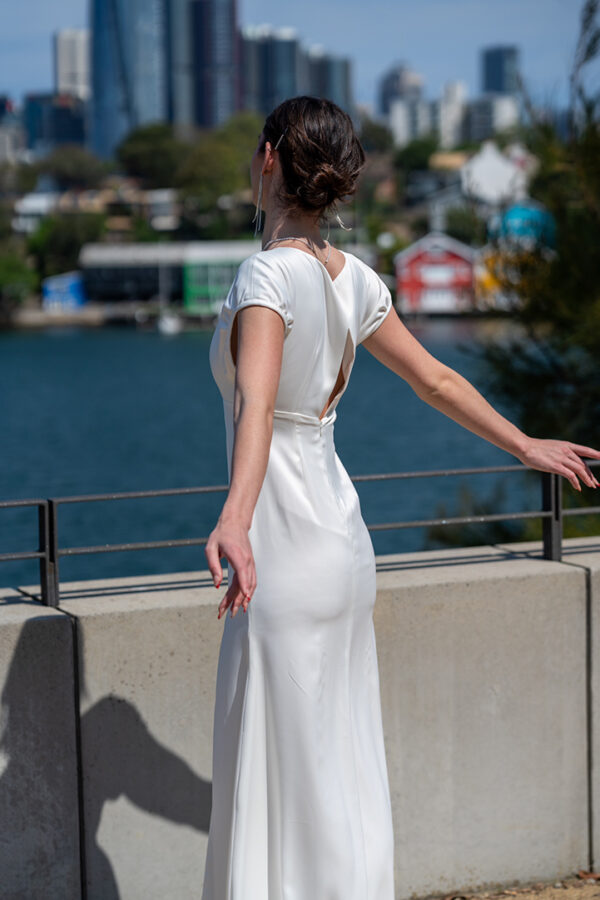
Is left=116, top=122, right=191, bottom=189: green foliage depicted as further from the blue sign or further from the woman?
the woman

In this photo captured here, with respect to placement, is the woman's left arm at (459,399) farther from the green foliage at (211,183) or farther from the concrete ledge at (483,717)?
the green foliage at (211,183)

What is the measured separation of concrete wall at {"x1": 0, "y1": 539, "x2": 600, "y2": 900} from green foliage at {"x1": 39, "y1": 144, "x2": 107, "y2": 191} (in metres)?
171

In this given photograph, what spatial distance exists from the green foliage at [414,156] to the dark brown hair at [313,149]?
541ft

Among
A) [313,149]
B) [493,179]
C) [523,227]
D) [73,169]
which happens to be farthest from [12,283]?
[313,149]

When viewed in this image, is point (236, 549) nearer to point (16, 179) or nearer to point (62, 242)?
point (62, 242)

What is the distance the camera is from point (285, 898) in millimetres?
2334

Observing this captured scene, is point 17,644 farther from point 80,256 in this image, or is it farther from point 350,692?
point 80,256

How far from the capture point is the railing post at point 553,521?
3672 millimetres

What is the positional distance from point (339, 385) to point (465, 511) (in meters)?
6.70

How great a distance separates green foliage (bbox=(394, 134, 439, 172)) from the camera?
162250 millimetres

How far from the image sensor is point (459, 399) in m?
2.50

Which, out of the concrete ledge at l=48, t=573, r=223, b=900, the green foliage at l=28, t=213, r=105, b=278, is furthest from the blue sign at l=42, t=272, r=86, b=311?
the concrete ledge at l=48, t=573, r=223, b=900

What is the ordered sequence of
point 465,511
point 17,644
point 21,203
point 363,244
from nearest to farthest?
point 17,644
point 465,511
point 363,244
point 21,203

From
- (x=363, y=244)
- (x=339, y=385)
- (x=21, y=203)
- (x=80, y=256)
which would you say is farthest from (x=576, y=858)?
(x=21, y=203)
